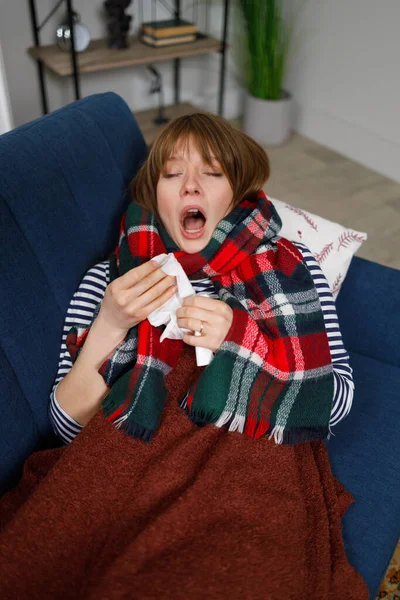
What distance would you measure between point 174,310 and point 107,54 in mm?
2263

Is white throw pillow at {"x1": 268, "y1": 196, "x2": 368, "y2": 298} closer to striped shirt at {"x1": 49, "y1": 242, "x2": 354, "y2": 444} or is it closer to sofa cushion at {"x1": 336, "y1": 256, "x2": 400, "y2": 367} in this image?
sofa cushion at {"x1": 336, "y1": 256, "x2": 400, "y2": 367}

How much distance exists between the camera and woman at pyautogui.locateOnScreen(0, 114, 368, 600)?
0.89 m

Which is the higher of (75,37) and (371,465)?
(75,37)

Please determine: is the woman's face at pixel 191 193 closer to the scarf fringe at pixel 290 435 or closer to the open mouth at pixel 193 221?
the open mouth at pixel 193 221

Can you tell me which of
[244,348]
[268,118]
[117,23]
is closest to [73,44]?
[117,23]

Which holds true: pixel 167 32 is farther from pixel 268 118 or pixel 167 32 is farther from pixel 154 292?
pixel 154 292

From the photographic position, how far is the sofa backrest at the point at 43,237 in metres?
1.06

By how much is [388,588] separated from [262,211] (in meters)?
1.01

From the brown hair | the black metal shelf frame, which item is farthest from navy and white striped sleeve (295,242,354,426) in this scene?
the black metal shelf frame

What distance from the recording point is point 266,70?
3266 millimetres

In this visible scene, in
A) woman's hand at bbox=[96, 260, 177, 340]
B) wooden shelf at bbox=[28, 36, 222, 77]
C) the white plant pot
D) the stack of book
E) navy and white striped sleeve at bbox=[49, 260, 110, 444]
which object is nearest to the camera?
woman's hand at bbox=[96, 260, 177, 340]

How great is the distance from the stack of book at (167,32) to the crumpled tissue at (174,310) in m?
2.31

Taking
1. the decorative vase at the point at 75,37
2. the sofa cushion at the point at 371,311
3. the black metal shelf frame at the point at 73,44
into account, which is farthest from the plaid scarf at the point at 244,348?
the decorative vase at the point at 75,37

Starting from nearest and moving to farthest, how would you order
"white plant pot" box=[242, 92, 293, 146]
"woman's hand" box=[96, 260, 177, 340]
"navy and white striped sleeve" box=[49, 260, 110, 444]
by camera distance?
"woman's hand" box=[96, 260, 177, 340] → "navy and white striped sleeve" box=[49, 260, 110, 444] → "white plant pot" box=[242, 92, 293, 146]
